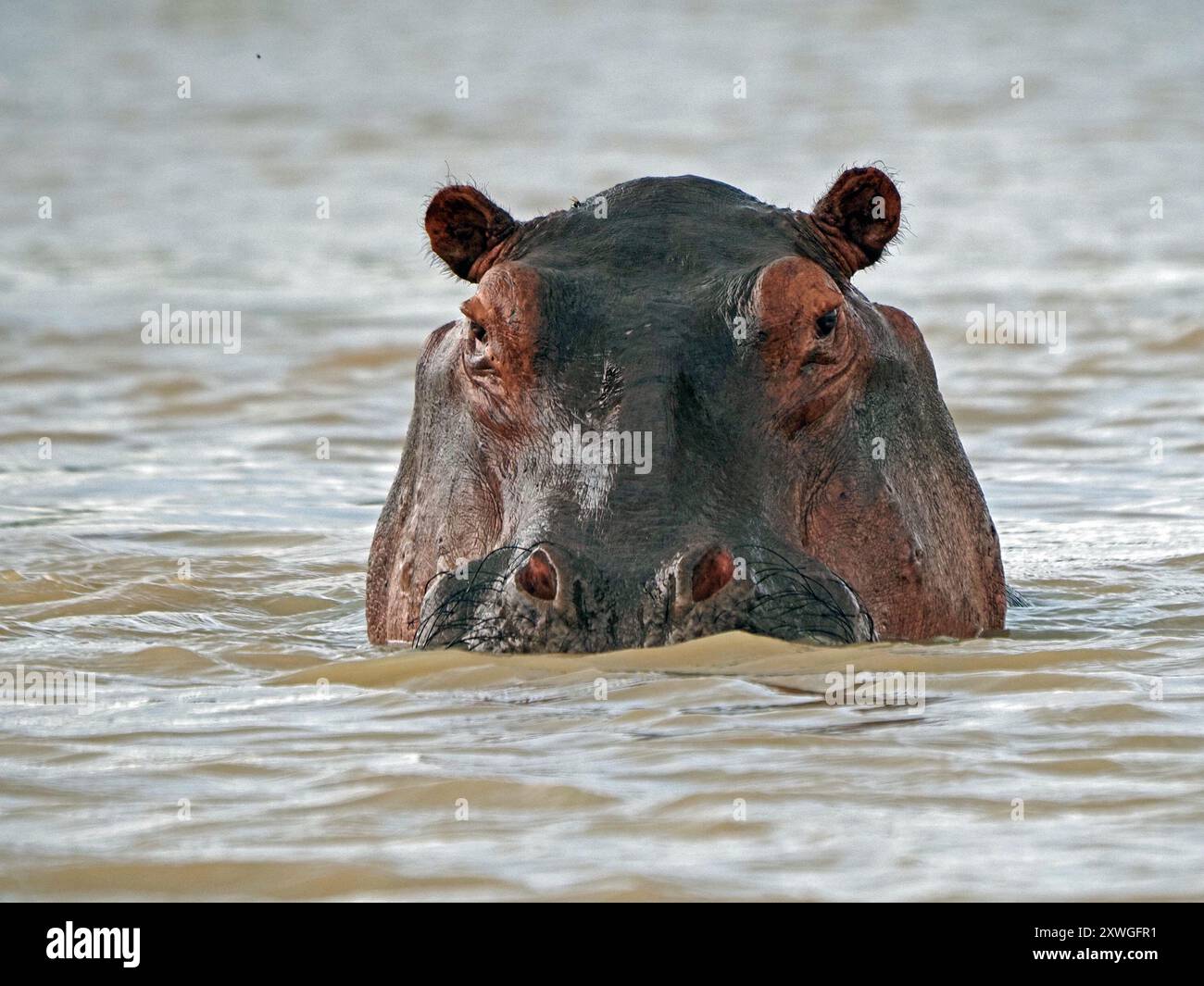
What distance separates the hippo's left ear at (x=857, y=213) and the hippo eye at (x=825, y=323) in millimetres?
914

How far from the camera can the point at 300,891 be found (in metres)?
5.29

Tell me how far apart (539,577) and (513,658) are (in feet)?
1.02

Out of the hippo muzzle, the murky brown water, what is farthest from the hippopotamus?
the murky brown water

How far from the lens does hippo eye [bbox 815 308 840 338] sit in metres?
7.55

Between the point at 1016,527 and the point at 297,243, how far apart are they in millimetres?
15362

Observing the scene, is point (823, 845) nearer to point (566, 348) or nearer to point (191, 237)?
point (566, 348)

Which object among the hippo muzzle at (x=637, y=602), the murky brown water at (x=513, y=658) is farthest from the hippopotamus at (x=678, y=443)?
the murky brown water at (x=513, y=658)

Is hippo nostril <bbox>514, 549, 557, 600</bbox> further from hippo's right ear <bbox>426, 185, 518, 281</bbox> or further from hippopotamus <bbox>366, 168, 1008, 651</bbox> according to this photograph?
hippo's right ear <bbox>426, 185, 518, 281</bbox>

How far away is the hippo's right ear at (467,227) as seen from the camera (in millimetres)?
8461

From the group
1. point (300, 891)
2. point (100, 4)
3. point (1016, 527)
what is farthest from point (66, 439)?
point (100, 4)

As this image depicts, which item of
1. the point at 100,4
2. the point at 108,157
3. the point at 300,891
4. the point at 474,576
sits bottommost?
the point at 300,891

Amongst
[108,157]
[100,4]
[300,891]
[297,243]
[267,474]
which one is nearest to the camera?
[300,891]

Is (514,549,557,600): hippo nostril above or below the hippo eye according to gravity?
below

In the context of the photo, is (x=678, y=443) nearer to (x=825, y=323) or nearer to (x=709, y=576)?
(x=709, y=576)
